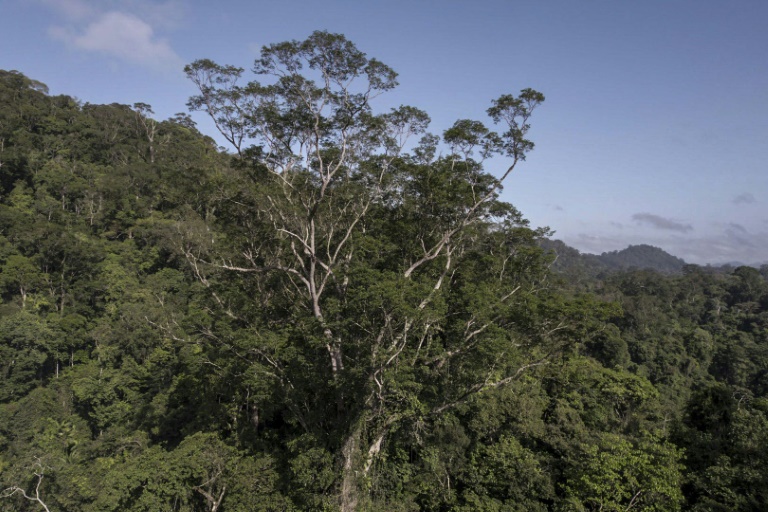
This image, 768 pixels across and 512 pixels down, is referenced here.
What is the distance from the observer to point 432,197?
12.3 m

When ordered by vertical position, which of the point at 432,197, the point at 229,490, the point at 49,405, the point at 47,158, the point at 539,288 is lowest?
the point at 49,405

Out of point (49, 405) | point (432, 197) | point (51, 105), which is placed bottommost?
point (49, 405)

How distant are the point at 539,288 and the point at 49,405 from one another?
95.7 feet

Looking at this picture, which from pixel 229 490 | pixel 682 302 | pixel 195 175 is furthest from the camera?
pixel 682 302

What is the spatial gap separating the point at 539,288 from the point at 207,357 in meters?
12.2

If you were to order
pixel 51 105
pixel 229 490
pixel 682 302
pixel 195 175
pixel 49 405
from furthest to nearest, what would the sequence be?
pixel 682 302
pixel 51 105
pixel 49 405
pixel 195 175
pixel 229 490

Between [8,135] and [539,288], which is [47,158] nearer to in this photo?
[8,135]

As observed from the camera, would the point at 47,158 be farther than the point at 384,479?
Yes

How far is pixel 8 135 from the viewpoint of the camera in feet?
136

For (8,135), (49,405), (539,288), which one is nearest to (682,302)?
(539,288)

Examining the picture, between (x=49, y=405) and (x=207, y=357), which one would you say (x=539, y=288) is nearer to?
(x=207, y=357)

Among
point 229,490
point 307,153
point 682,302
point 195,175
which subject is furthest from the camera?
point 682,302

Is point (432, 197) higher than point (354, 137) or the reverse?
the reverse

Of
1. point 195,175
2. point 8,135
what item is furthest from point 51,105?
point 195,175
